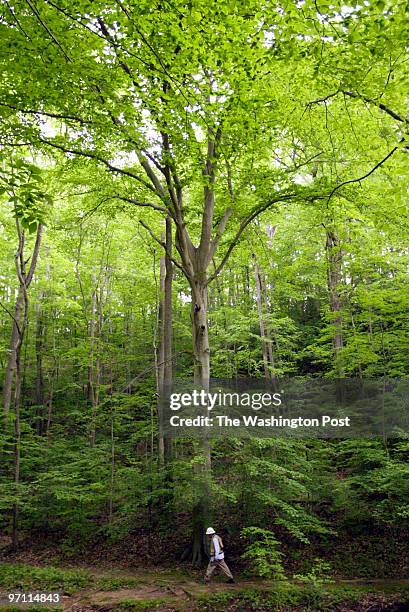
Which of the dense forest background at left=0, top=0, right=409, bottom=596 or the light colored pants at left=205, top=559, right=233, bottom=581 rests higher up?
the dense forest background at left=0, top=0, right=409, bottom=596

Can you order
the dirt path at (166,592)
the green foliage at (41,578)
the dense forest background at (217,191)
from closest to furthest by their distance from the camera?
the dense forest background at (217,191) → the dirt path at (166,592) → the green foliage at (41,578)

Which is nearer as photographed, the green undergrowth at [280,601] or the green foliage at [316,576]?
the green undergrowth at [280,601]

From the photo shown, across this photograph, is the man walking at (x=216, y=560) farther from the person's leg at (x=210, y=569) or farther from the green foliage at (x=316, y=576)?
the green foliage at (x=316, y=576)

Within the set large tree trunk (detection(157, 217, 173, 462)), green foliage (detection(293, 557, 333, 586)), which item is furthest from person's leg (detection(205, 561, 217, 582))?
large tree trunk (detection(157, 217, 173, 462))

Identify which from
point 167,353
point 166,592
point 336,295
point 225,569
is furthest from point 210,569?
point 336,295

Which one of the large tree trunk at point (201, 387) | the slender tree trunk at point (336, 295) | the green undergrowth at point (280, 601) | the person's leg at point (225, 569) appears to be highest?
the slender tree trunk at point (336, 295)

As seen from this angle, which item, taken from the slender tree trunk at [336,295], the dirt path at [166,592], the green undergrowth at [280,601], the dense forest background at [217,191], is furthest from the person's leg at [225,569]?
the slender tree trunk at [336,295]

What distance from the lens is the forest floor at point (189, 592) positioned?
7141 mm

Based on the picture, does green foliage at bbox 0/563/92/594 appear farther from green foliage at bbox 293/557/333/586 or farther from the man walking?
green foliage at bbox 293/557/333/586

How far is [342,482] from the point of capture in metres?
10.2

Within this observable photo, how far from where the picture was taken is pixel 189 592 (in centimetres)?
755

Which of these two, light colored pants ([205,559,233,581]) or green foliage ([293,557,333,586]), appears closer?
green foliage ([293,557,333,586])

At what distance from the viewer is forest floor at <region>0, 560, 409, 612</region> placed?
714 cm

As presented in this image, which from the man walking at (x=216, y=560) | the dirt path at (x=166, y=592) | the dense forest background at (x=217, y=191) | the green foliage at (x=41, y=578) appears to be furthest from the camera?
the green foliage at (x=41, y=578)
